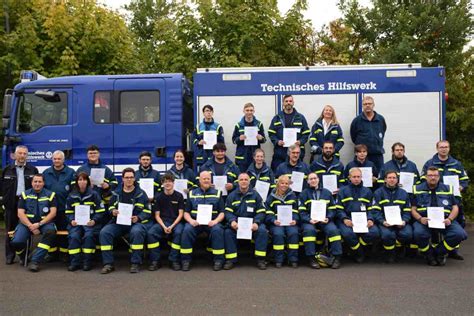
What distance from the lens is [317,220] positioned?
746 cm

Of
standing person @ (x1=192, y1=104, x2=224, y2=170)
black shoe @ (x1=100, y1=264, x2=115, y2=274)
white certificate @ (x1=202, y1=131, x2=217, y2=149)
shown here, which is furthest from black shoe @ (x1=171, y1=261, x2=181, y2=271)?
white certificate @ (x1=202, y1=131, x2=217, y2=149)

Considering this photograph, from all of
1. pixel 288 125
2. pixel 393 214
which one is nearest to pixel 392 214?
pixel 393 214

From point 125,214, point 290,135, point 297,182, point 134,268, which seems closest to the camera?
point 134,268

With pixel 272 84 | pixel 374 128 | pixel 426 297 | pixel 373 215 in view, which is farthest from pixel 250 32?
pixel 426 297

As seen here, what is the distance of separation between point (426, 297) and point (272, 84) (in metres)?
4.33

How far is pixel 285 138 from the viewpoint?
8289 millimetres

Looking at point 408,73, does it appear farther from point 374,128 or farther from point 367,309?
point 367,309

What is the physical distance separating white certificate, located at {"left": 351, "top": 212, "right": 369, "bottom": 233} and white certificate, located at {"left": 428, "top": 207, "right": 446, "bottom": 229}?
2.98 feet

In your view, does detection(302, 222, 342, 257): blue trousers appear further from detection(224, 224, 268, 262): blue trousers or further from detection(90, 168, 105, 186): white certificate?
detection(90, 168, 105, 186): white certificate

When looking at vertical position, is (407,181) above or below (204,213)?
above

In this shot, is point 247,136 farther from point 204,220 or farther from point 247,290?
point 247,290

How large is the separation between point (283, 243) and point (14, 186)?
13.6 feet

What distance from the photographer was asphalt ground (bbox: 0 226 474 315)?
5344 mm

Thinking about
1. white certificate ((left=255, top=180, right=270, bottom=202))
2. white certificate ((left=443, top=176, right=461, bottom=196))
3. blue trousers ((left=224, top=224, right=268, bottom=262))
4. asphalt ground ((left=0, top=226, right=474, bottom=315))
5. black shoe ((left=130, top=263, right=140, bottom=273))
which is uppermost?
white certificate ((left=443, top=176, right=461, bottom=196))
